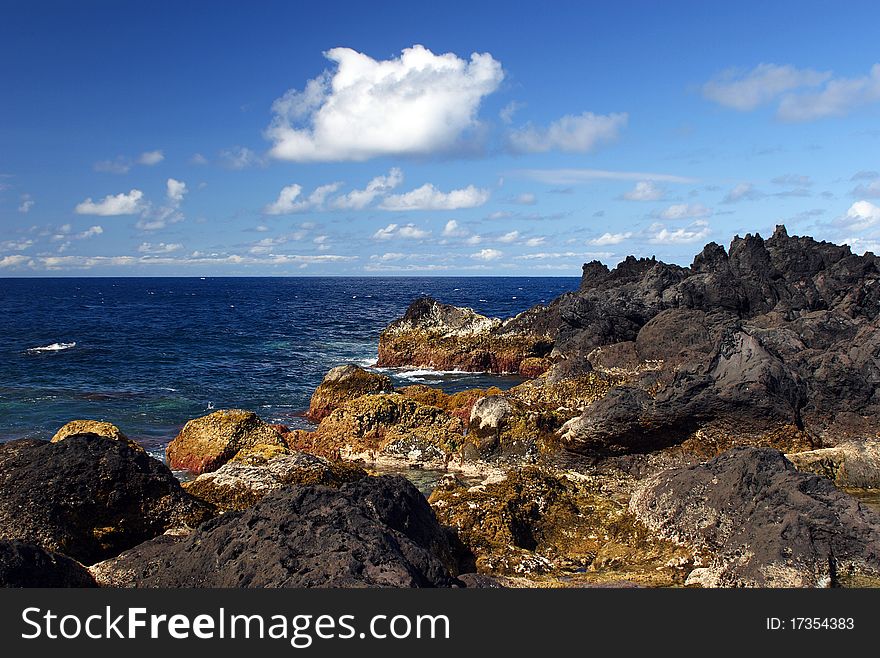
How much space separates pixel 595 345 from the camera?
4272 centimetres

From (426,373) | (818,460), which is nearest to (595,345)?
(426,373)

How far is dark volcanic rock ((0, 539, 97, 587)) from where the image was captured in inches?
269

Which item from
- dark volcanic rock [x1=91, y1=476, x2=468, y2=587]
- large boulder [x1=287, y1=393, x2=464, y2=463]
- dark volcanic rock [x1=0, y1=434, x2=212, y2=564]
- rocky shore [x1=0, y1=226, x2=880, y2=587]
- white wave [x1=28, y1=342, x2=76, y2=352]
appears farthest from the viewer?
white wave [x1=28, y1=342, x2=76, y2=352]

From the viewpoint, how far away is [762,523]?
1030 cm

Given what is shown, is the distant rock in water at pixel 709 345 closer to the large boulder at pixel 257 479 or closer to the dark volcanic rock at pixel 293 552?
the large boulder at pixel 257 479

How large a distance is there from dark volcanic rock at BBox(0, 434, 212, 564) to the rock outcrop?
36457 millimetres

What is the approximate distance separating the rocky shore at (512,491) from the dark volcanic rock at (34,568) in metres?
0.02

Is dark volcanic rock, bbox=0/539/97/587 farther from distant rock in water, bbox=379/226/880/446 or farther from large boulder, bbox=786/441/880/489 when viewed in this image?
large boulder, bbox=786/441/880/489

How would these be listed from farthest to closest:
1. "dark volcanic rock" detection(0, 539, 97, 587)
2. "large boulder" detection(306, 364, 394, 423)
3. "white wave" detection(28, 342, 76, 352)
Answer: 1. "white wave" detection(28, 342, 76, 352)
2. "large boulder" detection(306, 364, 394, 423)
3. "dark volcanic rock" detection(0, 539, 97, 587)

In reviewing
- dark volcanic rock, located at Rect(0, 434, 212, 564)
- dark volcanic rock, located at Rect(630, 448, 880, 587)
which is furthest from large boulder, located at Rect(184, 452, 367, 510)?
dark volcanic rock, located at Rect(630, 448, 880, 587)

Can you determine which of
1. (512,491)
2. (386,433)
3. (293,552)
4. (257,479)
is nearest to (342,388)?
→ (386,433)

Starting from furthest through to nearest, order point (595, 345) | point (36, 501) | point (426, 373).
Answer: point (426, 373), point (595, 345), point (36, 501)

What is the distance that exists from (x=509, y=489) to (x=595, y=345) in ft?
99.8

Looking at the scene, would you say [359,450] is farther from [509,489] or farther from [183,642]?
[183,642]
